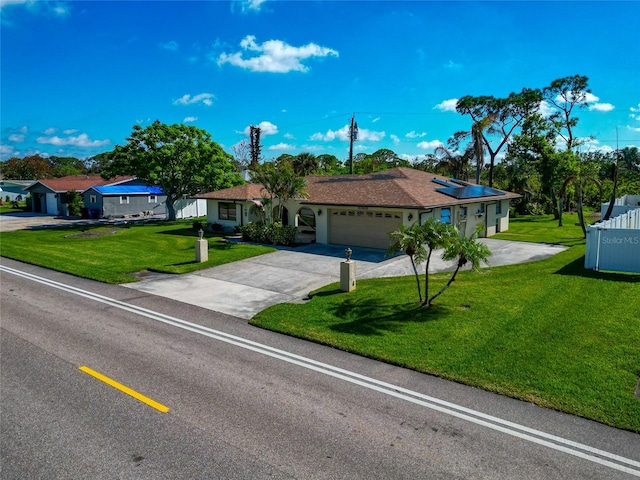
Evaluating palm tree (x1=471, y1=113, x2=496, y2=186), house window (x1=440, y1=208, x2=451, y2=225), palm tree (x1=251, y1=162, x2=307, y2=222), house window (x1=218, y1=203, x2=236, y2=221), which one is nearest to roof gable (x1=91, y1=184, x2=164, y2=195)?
house window (x1=218, y1=203, x2=236, y2=221)

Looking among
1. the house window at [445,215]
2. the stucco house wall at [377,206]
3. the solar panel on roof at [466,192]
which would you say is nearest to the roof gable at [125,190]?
the stucco house wall at [377,206]

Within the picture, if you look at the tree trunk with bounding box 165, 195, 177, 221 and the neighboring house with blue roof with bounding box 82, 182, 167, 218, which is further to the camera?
the neighboring house with blue roof with bounding box 82, 182, 167, 218

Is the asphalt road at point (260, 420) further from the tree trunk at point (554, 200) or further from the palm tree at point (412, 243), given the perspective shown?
the tree trunk at point (554, 200)

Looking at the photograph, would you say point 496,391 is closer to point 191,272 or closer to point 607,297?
point 607,297

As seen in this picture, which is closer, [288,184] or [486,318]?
[486,318]

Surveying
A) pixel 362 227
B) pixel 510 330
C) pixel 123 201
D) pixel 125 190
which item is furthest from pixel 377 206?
pixel 125 190

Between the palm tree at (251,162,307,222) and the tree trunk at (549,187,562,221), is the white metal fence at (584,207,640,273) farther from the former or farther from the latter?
the tree trunk at (549,187,562,221)

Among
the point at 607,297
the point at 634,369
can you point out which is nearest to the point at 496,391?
the point at 634,369

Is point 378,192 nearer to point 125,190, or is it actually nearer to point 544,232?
point 544,232
